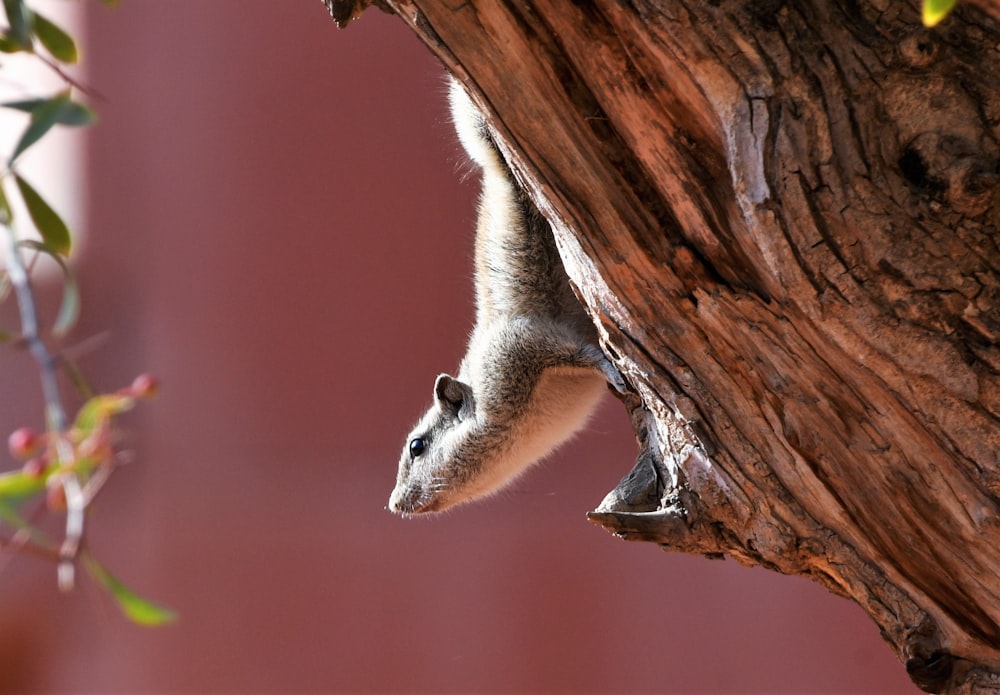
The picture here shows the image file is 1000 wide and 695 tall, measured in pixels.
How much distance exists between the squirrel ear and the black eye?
144 millimetres

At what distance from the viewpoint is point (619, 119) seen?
1.42 metres

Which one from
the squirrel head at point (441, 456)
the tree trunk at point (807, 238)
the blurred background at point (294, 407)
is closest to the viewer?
the tree trunk at point (807, 238)

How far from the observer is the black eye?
281 centimetres

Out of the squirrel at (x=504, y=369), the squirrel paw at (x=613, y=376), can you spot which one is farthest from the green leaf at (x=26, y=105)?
the squirrel paw at (x=613, y=376)

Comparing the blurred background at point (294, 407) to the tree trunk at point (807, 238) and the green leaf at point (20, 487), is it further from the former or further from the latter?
the green leaf at point (20, 487)

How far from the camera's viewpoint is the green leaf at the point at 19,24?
1.04 m

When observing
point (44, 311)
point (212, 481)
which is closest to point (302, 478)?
point (212, 481)

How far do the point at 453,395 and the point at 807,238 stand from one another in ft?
4.78

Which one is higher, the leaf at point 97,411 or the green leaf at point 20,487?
the leaf at point 97,411

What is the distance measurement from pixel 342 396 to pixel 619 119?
2.58m

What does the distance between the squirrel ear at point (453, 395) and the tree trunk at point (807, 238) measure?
1.13 m

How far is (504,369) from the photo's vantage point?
2.44m

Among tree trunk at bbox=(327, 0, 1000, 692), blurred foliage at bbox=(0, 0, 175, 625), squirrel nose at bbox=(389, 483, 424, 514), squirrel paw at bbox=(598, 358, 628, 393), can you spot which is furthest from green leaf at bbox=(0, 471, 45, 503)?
squirrel nose at bbox=(389, 483, 424, 514)

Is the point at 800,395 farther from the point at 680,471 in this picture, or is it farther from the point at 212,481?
the point at 212,481
